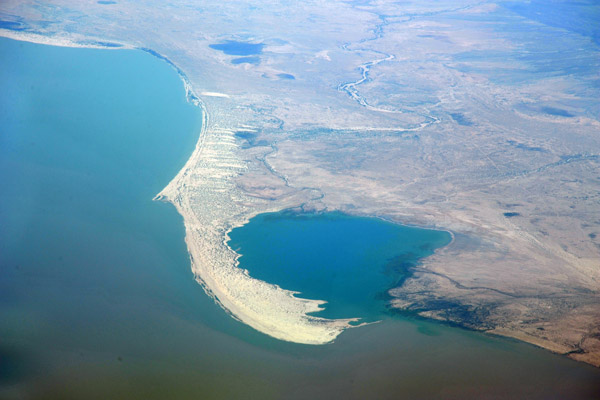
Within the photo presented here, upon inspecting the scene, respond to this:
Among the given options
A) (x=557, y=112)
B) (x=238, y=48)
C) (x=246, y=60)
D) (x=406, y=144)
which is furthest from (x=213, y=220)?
(x=238, y=48)

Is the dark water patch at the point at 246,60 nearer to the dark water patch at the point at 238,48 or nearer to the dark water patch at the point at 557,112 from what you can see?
the dark water patch at the point at 238,48

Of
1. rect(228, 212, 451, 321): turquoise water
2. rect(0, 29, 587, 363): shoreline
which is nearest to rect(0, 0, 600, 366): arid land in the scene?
rect(0, 29, 587, 363): shoreline

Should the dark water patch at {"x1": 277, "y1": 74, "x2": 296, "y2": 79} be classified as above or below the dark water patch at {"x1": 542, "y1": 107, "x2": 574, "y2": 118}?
above

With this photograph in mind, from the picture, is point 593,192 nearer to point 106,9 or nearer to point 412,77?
point 412,77

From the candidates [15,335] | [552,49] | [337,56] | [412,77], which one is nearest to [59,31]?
[337,56]

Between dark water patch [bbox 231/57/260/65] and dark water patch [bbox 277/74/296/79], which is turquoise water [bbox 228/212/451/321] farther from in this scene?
dark water patch [bbox 231/57/260/65]
